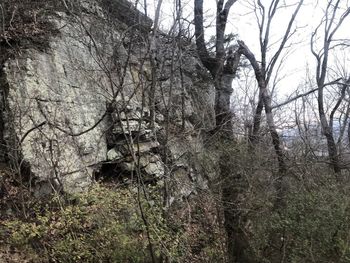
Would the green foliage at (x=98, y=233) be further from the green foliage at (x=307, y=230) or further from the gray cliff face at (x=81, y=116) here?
the green foliage at (x=307, y=230)

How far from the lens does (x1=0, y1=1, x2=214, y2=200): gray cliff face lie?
661 cm

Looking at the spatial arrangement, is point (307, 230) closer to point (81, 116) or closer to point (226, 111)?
point (226, 111)

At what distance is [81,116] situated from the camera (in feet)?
26.6

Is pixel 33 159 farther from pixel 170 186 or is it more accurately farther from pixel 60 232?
pixel 170 186

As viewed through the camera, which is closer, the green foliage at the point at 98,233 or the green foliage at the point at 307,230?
the green foliage at the point at 98,233

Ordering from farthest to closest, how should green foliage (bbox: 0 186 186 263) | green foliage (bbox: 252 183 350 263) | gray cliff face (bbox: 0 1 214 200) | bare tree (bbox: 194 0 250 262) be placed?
gray cliff face (bbox: 0 1 214 200) → bare tree (bbox: 194 0 250 262) → green foliage (bbox: 252 183 350 263) → green foliage (bbox: 0 186 186 263)

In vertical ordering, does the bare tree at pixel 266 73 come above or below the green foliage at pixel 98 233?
above

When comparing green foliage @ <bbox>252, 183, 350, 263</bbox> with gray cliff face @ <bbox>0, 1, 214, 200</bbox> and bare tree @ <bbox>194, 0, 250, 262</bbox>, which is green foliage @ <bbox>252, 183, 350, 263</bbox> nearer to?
bare tree @ <bbox>194, 0, 250, 262</bbox>

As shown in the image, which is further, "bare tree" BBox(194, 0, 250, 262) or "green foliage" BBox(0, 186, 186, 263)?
"bare tree" BBox(194, 0, 250, 262)

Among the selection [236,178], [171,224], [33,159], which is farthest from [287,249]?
[33,159]

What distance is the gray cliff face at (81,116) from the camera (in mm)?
6613

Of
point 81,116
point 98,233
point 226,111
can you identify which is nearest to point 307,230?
point 226,111

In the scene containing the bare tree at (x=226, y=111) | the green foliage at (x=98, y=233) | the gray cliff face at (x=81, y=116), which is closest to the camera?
the green foliage at (x=98, y=233)

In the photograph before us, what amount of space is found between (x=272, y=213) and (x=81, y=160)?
377cm
